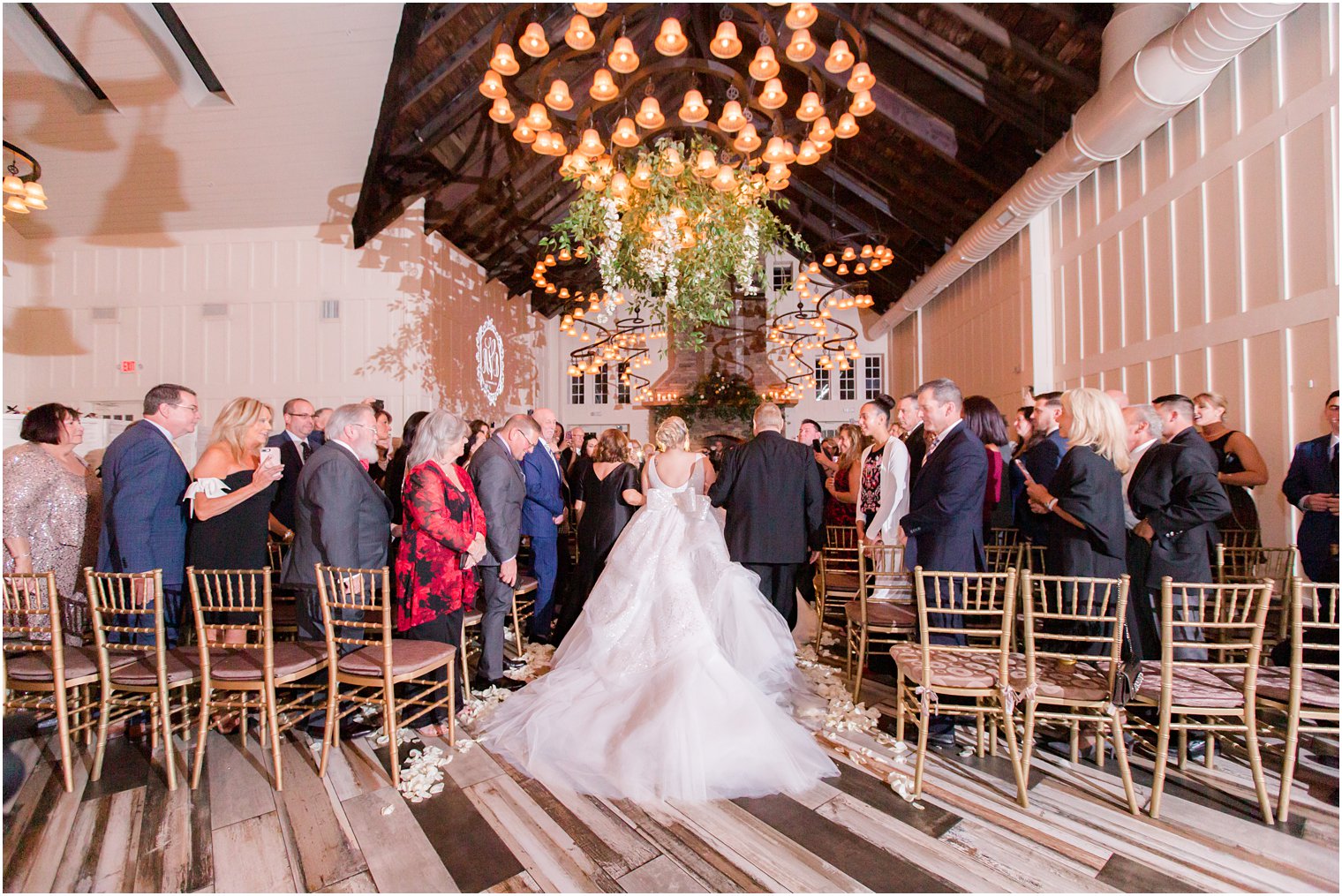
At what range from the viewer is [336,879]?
2146mm

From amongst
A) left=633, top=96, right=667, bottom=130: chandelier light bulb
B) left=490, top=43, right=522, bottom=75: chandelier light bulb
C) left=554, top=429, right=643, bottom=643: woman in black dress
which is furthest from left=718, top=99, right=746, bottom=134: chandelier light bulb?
left=554, top=429, right=643, bottom=643: woman in black dress

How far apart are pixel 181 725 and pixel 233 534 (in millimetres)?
946

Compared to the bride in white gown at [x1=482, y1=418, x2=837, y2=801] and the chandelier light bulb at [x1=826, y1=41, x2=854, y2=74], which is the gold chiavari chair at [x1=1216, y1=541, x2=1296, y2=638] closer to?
the bride in white gown at [x1=482, y1=418, x2=837, y2=801]

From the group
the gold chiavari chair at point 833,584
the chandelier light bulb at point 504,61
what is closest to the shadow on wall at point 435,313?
the chandelier light bulb at point 504,61

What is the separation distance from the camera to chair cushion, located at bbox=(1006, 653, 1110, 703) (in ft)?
8.37

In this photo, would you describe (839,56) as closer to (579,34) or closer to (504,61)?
(579,34)

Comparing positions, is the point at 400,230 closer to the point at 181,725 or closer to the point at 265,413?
the point at 265,413

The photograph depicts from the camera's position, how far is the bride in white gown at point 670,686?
267cm

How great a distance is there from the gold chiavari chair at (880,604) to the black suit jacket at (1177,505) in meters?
1.14

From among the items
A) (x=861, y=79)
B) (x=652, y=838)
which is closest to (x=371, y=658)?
(x=652, y=838)

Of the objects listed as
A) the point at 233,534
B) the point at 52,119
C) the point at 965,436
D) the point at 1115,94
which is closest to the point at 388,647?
the point at 233,534

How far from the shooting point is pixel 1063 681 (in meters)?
2.62

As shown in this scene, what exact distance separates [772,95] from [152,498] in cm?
415

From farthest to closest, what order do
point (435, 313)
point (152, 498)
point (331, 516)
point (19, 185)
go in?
point (435, 313) → point (19, 185) → point (152, 498) → point (331, 516)
